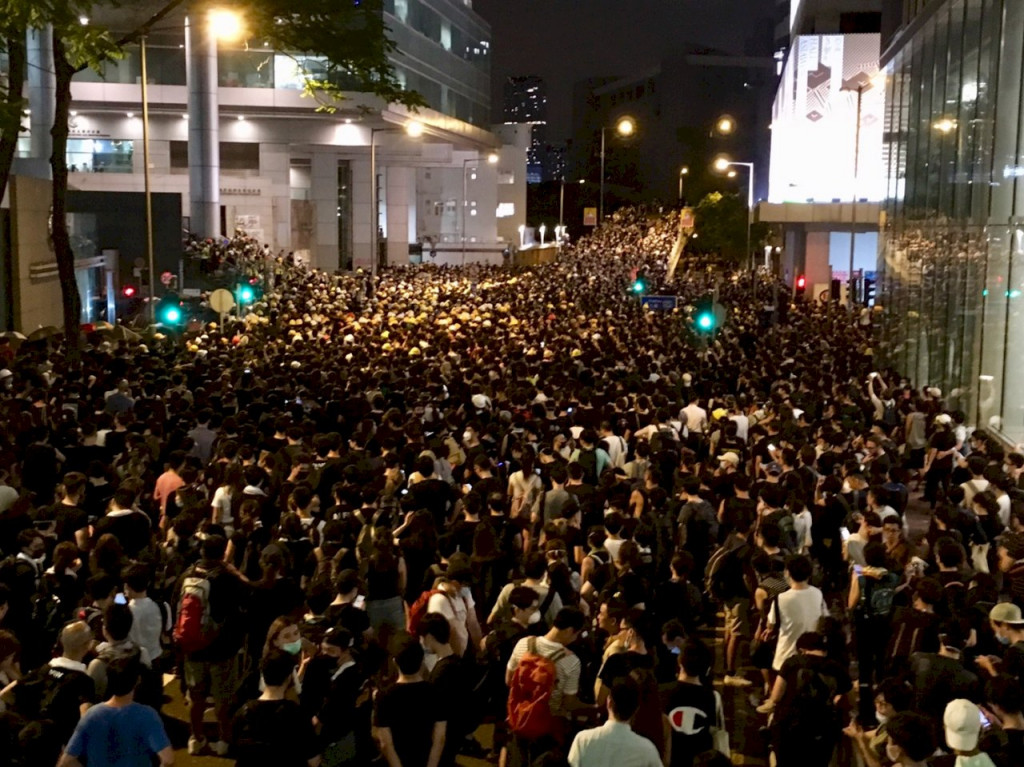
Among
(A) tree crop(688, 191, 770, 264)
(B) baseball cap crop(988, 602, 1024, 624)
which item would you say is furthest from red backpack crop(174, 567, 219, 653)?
(A) tree crop(688, 191, 770, 264)

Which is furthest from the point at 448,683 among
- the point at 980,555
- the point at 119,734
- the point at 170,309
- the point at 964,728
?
the point at 170,309

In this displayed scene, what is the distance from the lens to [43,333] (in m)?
25.5

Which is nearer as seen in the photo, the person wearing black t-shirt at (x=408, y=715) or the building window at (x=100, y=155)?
the person wearing black t-shirt at (x=408, y=715)

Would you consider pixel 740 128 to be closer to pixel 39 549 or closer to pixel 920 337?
pixel 920 337

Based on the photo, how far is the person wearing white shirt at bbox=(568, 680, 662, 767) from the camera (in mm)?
5332

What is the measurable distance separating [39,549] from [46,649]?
2.10ft

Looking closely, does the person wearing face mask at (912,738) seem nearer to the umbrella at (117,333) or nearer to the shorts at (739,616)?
the shorts at (739,616)

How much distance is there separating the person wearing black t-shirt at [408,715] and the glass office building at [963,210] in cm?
1362

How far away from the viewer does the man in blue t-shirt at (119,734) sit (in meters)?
5.52

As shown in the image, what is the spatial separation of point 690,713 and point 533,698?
2.56ft

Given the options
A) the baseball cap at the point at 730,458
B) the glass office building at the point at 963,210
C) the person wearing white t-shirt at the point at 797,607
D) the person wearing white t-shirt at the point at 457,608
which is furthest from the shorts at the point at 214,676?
the glass office building at the point at 963,210

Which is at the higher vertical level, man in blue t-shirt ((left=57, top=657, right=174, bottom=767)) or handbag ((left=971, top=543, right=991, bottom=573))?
man in blue t-shirt ((left=57, top=657, right=174, bottom=767))

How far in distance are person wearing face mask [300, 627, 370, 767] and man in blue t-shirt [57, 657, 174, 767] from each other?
28.3 inches

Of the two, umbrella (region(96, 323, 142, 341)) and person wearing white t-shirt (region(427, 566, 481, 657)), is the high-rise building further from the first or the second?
person wearing white t-shirt (region(427, 566, 481, 657))
